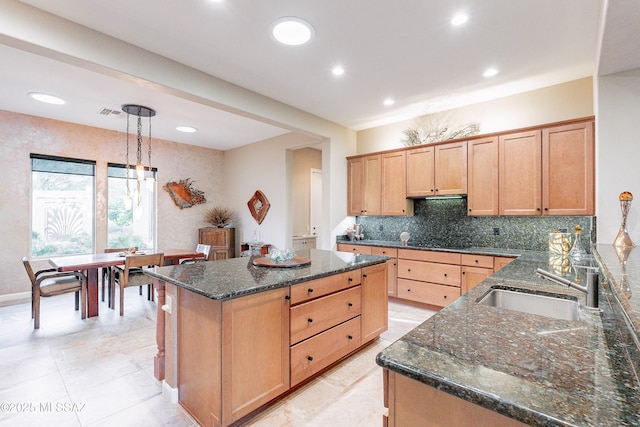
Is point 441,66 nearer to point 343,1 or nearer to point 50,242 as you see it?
point 343,1

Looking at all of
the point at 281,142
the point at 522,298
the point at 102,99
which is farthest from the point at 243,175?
the point at 522,298

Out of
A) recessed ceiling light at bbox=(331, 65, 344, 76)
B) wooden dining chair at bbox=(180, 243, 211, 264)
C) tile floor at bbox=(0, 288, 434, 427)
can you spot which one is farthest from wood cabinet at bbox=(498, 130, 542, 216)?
wooden dining chair at bbox=(180, 243, 211, 264)

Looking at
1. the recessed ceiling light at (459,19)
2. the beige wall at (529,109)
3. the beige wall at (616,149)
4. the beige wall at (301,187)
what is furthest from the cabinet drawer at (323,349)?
the beige wall at (301,187)

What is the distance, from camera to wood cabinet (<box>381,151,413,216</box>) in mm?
4418

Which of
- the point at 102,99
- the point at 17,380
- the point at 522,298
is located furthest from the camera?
the point at 102,99

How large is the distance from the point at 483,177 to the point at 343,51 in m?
2.31

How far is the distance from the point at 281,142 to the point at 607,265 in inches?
199

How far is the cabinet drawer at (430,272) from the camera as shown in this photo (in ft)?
12.2

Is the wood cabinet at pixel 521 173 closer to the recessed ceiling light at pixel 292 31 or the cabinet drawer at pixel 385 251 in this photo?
the cabinet drawer at pixel 385 251

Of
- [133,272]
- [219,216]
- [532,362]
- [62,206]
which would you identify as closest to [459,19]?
[532,362]

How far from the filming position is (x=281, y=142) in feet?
18.5

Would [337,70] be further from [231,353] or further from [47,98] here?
[47,98]

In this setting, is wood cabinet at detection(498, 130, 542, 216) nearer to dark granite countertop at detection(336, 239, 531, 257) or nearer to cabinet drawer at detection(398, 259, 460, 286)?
dark granite countertop at detection(336, 239, 531, 257)

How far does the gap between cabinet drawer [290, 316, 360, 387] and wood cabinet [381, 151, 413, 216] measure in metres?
2.21
